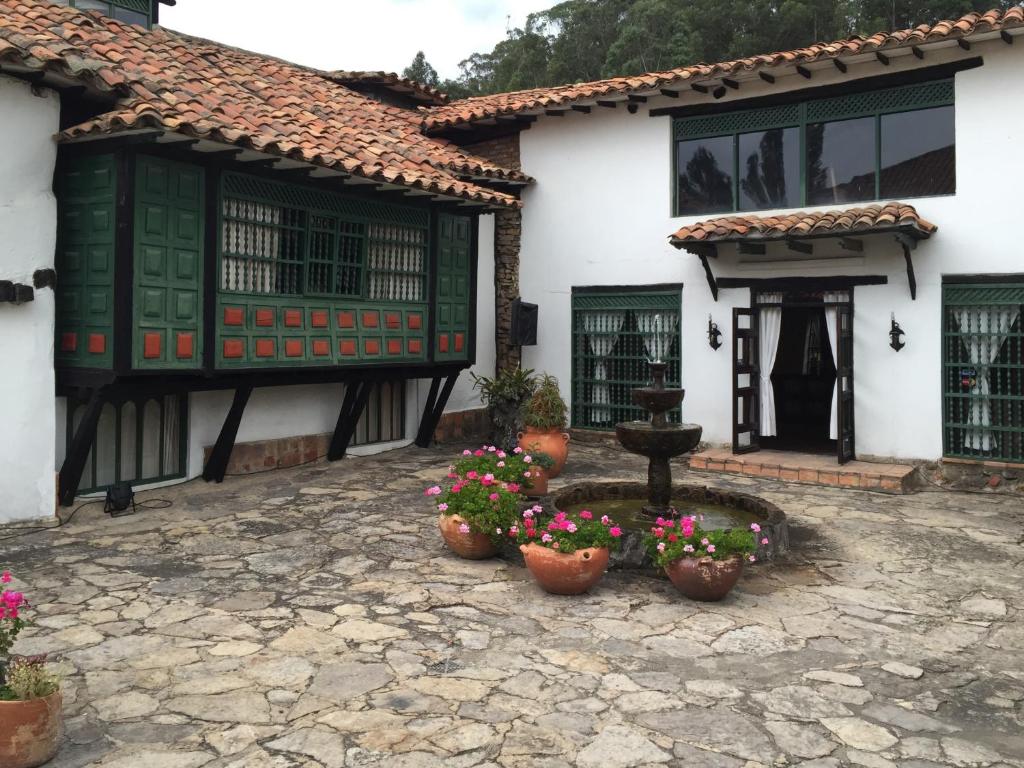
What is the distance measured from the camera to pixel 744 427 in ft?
36.0

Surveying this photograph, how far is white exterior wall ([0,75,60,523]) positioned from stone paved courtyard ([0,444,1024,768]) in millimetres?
514

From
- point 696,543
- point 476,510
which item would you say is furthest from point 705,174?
point 696,543

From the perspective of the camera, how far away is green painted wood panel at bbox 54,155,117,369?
752cm

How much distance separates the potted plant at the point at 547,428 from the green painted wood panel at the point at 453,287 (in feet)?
5.28

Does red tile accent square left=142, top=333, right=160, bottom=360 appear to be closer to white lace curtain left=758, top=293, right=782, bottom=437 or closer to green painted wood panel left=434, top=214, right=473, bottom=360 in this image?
green painted wood panel left=434, top=214, right=473, bottom=360

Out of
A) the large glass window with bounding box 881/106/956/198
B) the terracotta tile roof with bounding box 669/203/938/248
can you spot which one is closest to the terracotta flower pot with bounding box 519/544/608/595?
the terracotta tile roof with bounding box 669/203/938/248

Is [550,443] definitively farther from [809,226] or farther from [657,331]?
[809,226]

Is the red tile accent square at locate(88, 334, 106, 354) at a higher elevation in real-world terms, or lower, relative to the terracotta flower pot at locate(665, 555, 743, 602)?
higher

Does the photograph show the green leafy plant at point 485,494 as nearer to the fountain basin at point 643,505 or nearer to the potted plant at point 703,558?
the fountain basin at point 643,505

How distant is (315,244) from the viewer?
31.1 ft

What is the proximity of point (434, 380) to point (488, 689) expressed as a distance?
7728 millimetres

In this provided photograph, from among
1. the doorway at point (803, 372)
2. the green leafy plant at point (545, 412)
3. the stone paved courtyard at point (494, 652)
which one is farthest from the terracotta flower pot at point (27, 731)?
the doorway at point (803, 372)

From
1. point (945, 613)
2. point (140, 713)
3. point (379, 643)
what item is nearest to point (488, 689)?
point (379, 643)

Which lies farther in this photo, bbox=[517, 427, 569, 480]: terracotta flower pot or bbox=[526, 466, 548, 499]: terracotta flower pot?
bbox=[517, 427, 569, 480]: terracotta flower pot
